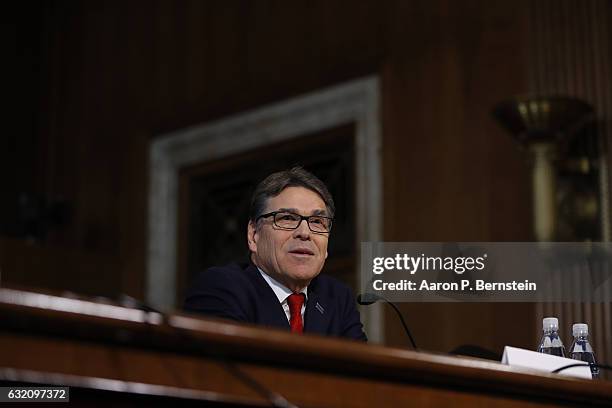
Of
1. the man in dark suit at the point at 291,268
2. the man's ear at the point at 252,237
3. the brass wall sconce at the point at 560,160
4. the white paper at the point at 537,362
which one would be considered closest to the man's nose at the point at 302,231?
the man in dark suit at the point at 291,268

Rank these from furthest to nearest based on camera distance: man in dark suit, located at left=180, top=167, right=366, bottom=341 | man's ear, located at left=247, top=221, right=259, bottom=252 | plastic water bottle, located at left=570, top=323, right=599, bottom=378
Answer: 1. man's ear, located at left=247, top=221, right=259, bottom=252
2. plastic water bottle, located at left=570, top=323, right=599, bottom=378
3. man in dark suit, located at left=180, top=167, right=366, bottom=341

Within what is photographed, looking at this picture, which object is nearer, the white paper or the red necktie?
the white paper

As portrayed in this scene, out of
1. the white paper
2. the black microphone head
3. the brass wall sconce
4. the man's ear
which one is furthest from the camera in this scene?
the brass wall sconce

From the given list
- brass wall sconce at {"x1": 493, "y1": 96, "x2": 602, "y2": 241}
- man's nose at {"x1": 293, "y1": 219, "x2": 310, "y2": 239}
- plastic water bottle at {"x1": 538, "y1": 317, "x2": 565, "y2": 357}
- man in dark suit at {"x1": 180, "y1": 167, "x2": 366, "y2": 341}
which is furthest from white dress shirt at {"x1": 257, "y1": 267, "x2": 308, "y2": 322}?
brass wall sconce at {"x1": 493, "y1": 96, "x2": 602, "y2": 241}

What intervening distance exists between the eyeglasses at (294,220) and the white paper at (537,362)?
75cm

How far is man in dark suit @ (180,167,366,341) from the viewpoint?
8.79ft

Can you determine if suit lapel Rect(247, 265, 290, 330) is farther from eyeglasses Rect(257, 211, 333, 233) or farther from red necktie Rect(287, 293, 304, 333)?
eyeglasses Rect(257, 211, 333, 233)

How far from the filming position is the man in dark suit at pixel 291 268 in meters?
2.68

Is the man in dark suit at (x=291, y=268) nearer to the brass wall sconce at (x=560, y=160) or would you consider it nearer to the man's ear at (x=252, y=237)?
the man's ear at (x=252, y=237)

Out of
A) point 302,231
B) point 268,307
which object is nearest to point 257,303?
point 268,307

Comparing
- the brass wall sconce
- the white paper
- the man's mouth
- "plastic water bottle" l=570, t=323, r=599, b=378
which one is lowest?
the white paper

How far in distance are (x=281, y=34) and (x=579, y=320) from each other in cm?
255

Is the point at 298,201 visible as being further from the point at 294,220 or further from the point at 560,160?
the point at 560,160

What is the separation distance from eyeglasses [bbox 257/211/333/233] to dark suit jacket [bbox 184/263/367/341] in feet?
0.44
